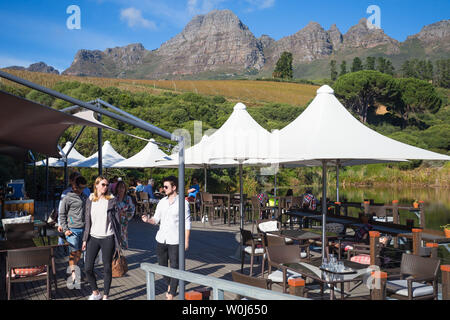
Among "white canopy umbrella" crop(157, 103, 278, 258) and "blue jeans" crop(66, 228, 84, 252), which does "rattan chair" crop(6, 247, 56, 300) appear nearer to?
"blue jeans" crop(66, 228, 84, 252)

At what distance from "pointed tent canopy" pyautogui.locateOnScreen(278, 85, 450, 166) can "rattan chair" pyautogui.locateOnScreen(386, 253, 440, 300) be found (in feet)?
4.34

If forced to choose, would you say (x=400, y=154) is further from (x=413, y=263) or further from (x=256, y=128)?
(x=256, y=128)

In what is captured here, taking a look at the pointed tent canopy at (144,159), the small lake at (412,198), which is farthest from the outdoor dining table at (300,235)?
the small lake at (412,198)

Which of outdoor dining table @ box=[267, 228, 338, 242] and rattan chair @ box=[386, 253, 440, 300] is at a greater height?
outdoor dining table @ box=[267, 228, 338, 242]

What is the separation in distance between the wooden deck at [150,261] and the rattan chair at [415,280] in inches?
15.5

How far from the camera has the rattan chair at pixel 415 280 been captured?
4.31 m

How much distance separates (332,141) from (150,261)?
381cm

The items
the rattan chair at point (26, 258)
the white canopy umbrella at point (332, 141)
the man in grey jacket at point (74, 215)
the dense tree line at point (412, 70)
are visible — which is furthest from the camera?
the dense tree line at point (412, 70)

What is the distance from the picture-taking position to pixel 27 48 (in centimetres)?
1077

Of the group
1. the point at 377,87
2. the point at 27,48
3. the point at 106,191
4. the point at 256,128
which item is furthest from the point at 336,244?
the point at 377,87

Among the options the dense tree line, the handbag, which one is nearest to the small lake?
the handbag

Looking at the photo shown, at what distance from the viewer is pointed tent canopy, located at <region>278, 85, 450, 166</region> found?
5.55 meters

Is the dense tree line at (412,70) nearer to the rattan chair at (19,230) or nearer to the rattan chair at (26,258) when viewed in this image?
the rattan chair at (19,230)
